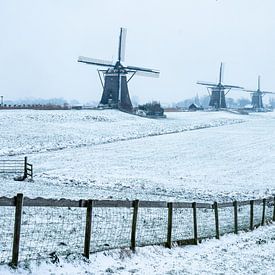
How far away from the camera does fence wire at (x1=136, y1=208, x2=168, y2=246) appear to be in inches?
482

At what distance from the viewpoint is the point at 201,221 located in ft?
58.2

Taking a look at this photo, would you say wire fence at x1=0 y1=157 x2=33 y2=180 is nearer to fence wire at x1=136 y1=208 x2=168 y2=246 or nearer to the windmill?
fence wire at x1=136 y1=208 x2=168 y2=246

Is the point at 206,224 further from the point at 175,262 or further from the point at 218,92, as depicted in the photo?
the point at 218,92

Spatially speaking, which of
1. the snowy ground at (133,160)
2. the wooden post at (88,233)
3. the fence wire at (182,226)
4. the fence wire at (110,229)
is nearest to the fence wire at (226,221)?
the fence wire at (182,226)

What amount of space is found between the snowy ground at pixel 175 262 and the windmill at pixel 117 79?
84106 millimetres

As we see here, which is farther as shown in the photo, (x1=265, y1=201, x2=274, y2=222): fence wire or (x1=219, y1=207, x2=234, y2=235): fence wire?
(x1=265, y1=201, x2=274, y2=222): fence wire

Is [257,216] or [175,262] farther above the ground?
[175,262]

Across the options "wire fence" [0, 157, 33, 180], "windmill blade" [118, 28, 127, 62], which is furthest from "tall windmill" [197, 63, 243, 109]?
"wire fence" [0, 157, 33, 180]

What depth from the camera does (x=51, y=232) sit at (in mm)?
12320

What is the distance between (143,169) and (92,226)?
2505cm

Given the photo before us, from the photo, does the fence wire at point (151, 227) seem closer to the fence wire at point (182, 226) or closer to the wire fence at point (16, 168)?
the fence wire at point (182, 226)

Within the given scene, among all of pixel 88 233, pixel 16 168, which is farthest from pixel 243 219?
pixel 16 168

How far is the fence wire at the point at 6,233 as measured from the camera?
8.91 metres

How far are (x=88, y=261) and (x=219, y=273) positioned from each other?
2.77 m
